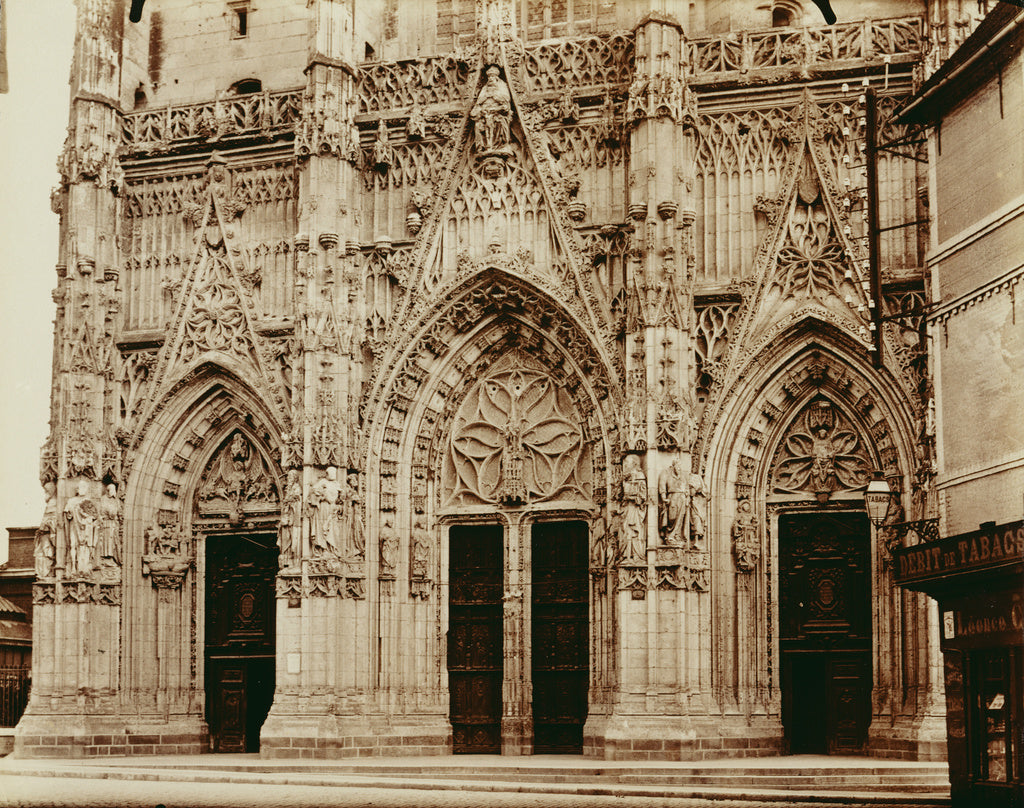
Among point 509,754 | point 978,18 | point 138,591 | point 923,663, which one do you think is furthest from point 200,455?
point 978,18

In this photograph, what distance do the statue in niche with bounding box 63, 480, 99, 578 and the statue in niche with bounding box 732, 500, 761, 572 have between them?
36.6 ft

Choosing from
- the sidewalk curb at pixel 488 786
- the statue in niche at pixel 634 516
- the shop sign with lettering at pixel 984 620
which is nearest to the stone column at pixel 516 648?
the statue in niche at pixel 634 516

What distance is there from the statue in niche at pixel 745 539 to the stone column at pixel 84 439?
35.9 ft

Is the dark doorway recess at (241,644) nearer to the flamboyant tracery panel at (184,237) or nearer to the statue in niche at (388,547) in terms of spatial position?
the statue in niche at (388,547)

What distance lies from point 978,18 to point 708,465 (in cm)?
836

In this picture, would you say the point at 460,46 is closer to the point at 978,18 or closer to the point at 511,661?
the point at 978,18

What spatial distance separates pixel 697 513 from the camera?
86.3 feet

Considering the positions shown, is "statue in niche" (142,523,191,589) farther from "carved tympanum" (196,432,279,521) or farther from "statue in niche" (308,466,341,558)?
"statue in niche" (308,466,341,558)

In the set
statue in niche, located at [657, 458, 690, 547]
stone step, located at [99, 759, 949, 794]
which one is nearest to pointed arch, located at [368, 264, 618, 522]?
statue in niche, located at [657, 458, 690, 547]

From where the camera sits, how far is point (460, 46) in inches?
1172

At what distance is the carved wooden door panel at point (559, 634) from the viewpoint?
27922 mm

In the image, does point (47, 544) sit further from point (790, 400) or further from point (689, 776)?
point (790, 400)

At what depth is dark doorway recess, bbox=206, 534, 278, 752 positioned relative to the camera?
97.0ft

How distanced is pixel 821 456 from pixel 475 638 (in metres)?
6.77
